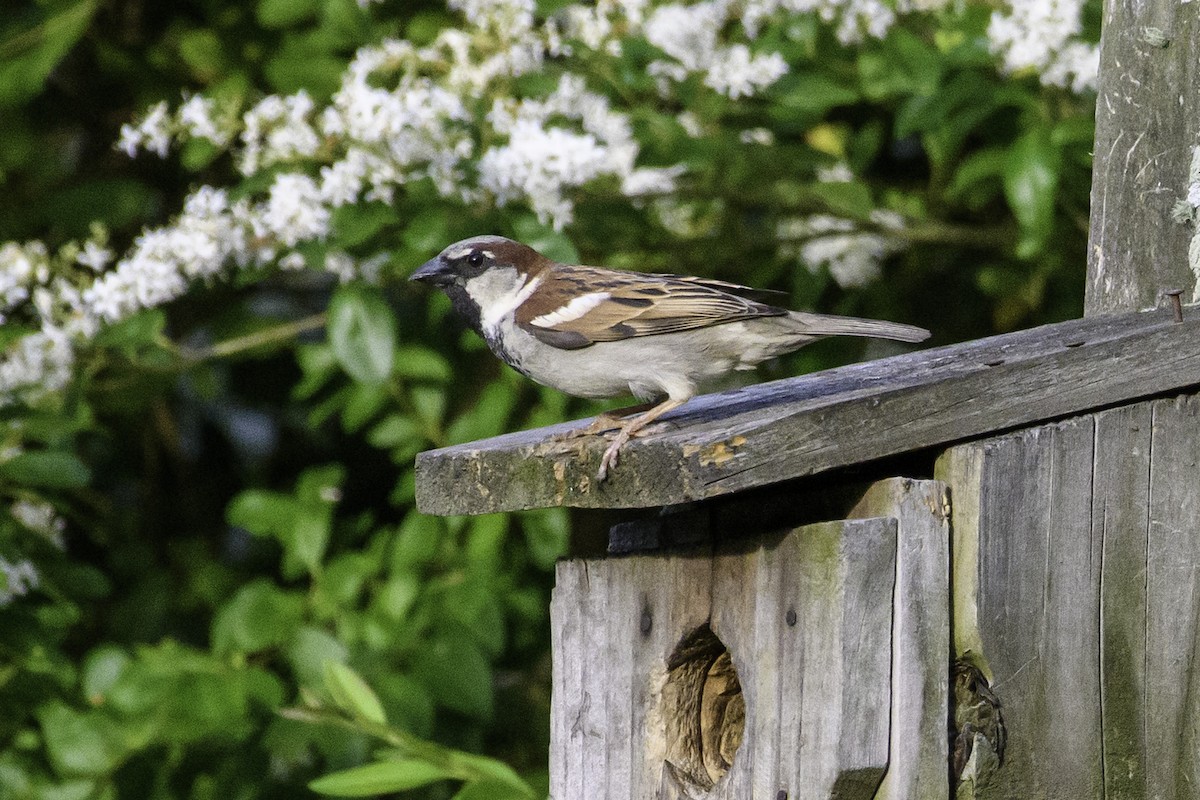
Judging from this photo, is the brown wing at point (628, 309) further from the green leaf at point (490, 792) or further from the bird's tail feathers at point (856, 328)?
the green leaf at point (490, 792)

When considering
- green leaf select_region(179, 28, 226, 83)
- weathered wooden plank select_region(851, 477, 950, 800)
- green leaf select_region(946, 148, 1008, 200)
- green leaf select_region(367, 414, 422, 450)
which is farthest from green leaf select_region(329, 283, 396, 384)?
weathered wooden plank select_region(851, 477, 950, 800)

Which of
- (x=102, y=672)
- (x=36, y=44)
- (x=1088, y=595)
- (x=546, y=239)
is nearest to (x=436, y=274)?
(x=546, y=239)

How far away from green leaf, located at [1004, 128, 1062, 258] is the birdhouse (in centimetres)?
79

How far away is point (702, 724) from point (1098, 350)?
78 cm

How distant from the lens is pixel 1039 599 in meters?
1.83

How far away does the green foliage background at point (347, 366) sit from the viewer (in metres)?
3.06

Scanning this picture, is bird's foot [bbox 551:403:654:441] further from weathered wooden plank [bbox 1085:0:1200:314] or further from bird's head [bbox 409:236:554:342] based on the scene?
weathered wooden plank [bbox 1085:0:1200:314]

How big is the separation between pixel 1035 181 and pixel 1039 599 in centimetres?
135

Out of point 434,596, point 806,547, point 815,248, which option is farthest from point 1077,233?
point 806,547

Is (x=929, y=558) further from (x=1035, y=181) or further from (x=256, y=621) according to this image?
(x=256, y=621)

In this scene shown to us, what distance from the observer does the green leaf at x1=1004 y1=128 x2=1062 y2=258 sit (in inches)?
115

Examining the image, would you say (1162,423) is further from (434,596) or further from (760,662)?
(434,596)

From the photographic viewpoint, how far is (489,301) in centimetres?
241

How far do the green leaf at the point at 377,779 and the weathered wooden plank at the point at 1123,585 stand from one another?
3.53ft
